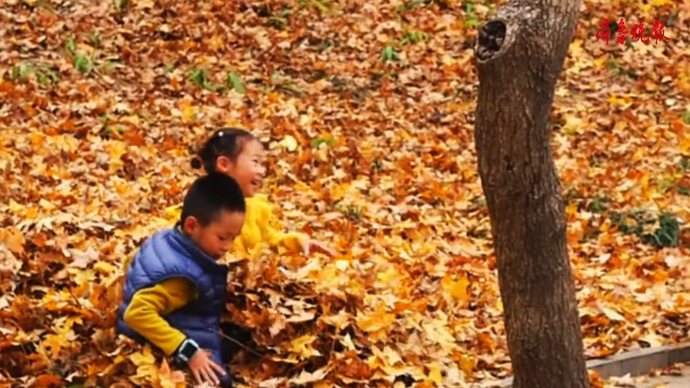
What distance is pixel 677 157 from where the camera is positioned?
1043 centimetres

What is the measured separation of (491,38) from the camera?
11.9 feet

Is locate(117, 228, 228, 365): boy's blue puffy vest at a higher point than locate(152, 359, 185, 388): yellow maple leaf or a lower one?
higher

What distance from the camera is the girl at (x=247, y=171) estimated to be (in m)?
4.83

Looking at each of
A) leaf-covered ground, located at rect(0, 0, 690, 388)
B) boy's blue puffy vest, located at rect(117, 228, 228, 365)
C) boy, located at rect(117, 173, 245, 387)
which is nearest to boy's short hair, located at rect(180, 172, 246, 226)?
Result: boy, located at rect(117, 173, 245, 387)

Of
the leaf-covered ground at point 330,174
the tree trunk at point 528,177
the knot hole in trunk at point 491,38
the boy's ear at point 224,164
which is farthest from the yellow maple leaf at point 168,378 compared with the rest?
the knot hole in trunk at point 491,38

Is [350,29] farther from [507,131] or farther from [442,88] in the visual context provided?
[507,131]

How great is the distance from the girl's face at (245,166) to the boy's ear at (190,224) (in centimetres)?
49

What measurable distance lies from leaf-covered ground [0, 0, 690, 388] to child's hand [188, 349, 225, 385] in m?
0.08

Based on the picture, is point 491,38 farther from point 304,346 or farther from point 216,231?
point 304,346

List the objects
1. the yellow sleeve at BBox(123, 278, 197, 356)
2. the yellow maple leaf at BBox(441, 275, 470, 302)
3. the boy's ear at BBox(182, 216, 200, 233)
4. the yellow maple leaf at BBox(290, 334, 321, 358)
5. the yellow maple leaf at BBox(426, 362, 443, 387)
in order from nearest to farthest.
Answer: the yellow sleeve at BBox(123, 278, 197, 356)
the boy's ear at BBox(182, 216, 200, 233)
the yellow maple leaf at BBox(290, 334, 321, 358)
the yellow maple leaf at BBox(426, 362, 443, 387)
the yellow maple leaf at BBox(441, 275, 470, 302)

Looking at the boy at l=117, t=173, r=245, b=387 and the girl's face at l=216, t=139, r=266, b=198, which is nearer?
the boy at l=117, t=173, r=245, b=387

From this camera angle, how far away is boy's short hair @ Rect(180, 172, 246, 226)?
429 cm

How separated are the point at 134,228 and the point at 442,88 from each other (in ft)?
21.3

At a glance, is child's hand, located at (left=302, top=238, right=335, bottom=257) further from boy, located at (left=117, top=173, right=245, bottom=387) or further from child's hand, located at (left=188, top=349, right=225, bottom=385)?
child's hand, located at (left=188, top=349, right=225, bottom=385)
